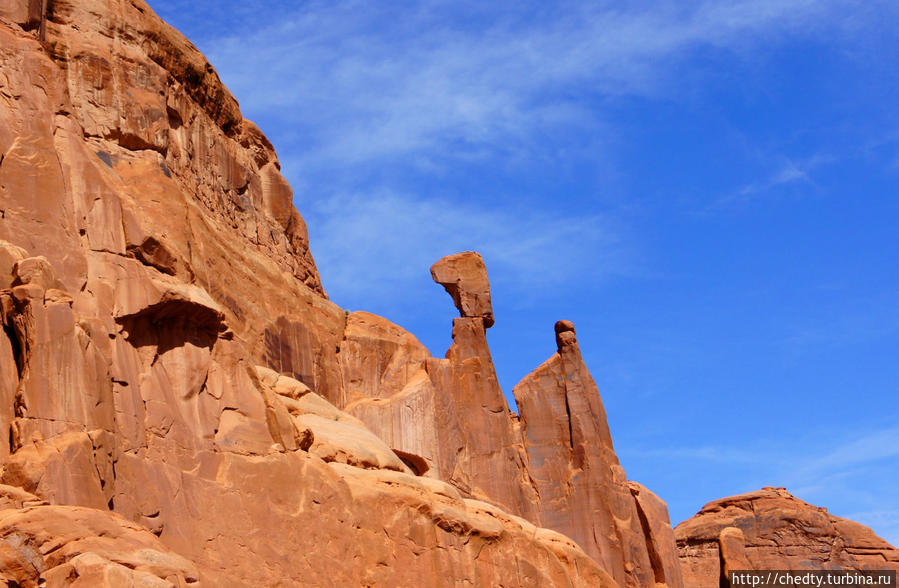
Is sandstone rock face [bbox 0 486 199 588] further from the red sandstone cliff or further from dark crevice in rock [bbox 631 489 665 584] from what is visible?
dark crevice in rock [bbox 631 489 665 584]

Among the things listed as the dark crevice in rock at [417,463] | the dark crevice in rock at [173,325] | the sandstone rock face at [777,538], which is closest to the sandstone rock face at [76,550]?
the dark crevice in rock at [173,325]

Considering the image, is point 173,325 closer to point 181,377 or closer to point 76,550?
point 181,377

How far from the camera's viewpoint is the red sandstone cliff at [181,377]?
30.2m

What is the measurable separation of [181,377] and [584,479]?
1272 inches

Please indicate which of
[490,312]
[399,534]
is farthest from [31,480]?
[490,312]

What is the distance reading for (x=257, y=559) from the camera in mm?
34281

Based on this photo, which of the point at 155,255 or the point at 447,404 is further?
the point at 447,404

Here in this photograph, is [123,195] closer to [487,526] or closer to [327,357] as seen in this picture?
[487,526]

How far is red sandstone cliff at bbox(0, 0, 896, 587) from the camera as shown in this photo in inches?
1188

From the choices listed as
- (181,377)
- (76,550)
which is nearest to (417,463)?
(181,377)

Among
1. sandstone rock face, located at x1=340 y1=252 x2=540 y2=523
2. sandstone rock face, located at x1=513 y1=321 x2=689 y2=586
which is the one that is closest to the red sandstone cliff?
sandstone rock face, located at x1=340 y1=252 x2=540 y2=523

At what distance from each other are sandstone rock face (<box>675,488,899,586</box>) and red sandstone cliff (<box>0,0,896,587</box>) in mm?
20270

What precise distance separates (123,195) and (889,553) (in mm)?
56577

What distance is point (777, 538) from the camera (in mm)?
77000
